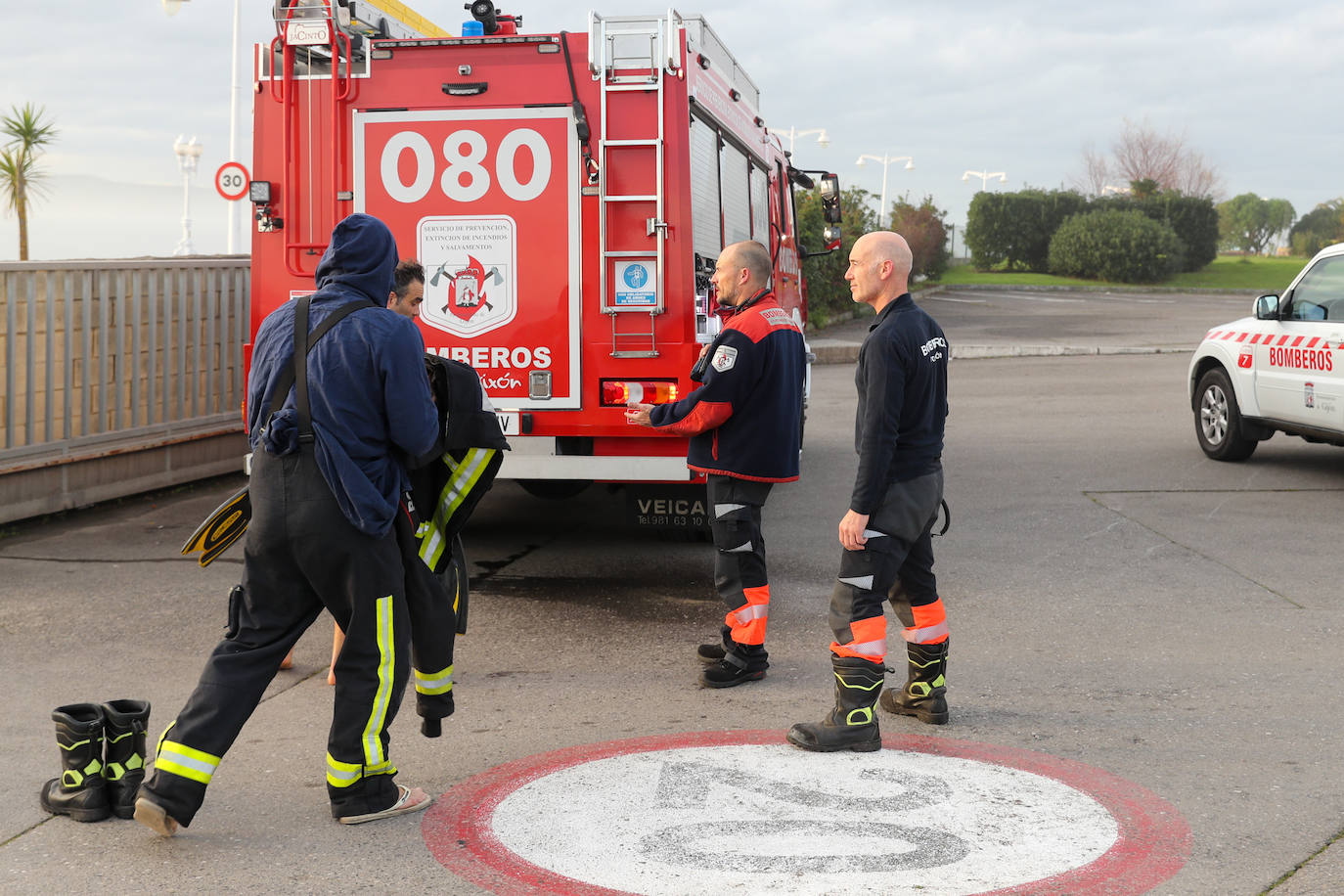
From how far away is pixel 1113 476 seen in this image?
1145 cm

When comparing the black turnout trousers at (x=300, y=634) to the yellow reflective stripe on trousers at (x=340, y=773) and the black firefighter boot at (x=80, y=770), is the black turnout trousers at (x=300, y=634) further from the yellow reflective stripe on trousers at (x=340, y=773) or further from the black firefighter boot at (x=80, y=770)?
the black firefighter boot at (x=80, y=770)

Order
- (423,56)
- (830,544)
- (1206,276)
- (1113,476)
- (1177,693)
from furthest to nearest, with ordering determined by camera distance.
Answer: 1. (1206,276)
2. (1113,476)
3. (830,544)
4. (423,56)
5. (1177,693)

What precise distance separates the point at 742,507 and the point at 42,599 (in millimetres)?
4024

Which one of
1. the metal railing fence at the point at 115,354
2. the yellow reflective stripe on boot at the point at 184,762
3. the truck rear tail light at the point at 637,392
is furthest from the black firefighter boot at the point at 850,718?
the metal railing fence at the point at 115,354

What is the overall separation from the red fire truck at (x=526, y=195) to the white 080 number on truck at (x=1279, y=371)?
5.76 meters

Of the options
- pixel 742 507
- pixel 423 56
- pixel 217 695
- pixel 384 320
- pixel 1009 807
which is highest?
pixel 423 56

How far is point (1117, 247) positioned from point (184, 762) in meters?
43.0

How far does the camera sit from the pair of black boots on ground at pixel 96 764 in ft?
13.9

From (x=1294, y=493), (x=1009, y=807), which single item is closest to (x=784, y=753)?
(x=1009, y=807)

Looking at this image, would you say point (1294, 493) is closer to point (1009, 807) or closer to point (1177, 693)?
point (1177, 693)

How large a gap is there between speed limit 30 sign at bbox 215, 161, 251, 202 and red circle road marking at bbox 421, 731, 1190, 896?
559 inches

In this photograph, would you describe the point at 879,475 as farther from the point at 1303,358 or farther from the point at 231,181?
the point at 231,181

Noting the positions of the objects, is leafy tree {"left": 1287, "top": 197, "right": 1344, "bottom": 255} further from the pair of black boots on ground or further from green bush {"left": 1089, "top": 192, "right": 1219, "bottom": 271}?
the pair of black boots on ground

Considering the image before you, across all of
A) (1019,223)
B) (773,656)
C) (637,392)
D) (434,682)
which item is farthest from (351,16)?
(1019,223)
